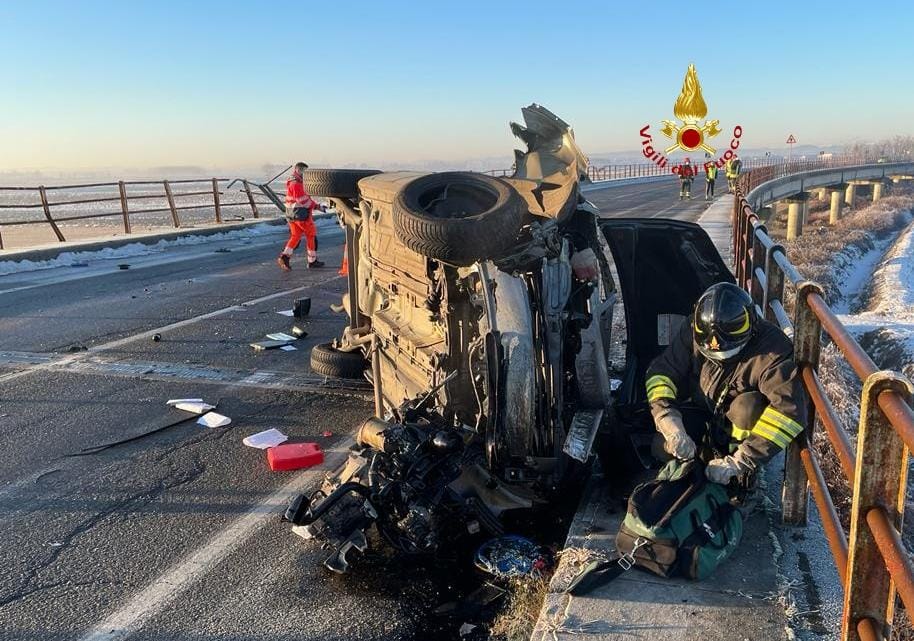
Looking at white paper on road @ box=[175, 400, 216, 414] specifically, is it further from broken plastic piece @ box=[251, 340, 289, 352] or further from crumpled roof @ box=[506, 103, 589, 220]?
crumpled roof @ box=[506, 103, 589, 220]

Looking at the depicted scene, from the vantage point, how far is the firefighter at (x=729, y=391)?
3195 mm

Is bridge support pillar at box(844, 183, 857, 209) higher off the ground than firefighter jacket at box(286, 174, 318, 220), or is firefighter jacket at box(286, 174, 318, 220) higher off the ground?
firefighter jacket at box(286, 174, 318, 220)

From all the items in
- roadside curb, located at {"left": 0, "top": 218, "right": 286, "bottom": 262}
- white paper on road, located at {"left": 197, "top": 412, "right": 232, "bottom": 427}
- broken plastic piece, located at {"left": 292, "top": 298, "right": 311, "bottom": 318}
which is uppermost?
roadside curb, located at {"left": 0, "top": 218, "right": 286, "bottom": 262}

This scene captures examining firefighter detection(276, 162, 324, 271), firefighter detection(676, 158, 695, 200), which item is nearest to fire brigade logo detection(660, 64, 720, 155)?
firefighter detection(676, 158, 695, 200)

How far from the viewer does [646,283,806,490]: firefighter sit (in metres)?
3.20

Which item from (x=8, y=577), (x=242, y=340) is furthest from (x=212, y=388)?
(x=8, y=577)

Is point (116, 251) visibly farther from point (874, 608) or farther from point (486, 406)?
point (874, 608)

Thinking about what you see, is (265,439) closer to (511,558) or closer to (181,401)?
(181,401)

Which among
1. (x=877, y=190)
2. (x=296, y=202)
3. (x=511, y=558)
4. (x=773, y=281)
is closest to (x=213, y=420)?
(x=511, y=558)

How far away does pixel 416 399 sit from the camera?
3.97 metres

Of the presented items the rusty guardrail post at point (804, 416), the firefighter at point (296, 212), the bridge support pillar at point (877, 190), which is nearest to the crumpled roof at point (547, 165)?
the rusty guardrail post at point (804, 416)

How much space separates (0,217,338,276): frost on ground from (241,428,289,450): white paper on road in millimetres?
9628

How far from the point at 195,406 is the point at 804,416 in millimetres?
4326

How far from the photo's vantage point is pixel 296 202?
1250 centimetres
